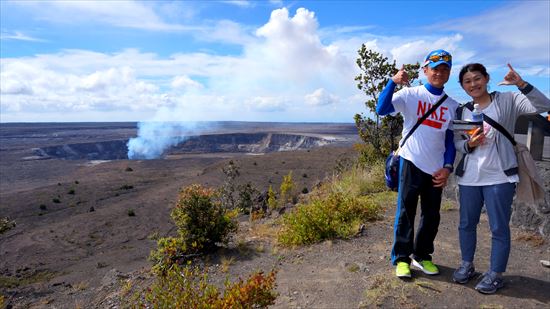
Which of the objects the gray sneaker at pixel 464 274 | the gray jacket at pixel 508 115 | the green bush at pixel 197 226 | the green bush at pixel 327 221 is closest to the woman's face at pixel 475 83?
the gray jacket at pixel 508 115

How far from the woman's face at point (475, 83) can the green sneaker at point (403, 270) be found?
1.60 meters

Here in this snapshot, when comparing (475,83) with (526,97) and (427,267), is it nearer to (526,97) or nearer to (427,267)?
(526,97)

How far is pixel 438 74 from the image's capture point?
3258 mm

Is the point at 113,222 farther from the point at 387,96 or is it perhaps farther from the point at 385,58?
the point at 387,96

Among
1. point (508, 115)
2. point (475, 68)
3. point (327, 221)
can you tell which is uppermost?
point (475, 68)

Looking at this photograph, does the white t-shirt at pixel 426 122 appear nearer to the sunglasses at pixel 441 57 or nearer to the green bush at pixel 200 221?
the sunglasses at pixel 441 57

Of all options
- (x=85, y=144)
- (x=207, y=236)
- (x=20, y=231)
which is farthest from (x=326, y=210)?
(x=85, y=144)

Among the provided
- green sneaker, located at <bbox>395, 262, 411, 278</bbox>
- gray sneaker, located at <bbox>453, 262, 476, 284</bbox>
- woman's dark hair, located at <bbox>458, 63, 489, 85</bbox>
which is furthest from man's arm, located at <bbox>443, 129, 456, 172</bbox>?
green sneaker, located at <bbox>395, 262, 411, 278</bbox>

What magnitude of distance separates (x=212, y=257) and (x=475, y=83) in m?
4.51

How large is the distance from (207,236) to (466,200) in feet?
13.8

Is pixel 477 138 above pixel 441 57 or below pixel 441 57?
below

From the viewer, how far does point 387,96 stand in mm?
3254

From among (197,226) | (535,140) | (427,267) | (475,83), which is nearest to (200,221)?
(197,226)

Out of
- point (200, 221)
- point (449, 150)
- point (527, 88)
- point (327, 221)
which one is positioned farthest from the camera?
point (200, 221)
